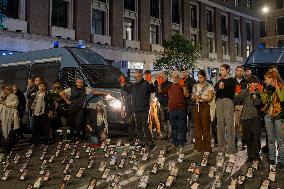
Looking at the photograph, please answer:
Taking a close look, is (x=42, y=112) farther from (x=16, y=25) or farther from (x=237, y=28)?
(x=237, y=28)

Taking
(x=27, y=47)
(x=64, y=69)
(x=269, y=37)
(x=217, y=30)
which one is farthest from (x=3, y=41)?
(x=269, y=37)

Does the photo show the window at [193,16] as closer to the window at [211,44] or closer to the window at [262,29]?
the window at [211,44]

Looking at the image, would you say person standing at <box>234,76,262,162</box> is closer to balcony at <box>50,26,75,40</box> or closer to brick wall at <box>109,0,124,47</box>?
balcony at <box>50,26,75,40</box>

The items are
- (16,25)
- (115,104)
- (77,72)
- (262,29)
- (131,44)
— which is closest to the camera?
(115,104)

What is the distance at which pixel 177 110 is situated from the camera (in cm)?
858

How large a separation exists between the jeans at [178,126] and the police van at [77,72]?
1871 millimetres

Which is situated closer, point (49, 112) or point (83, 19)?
point (49, 112)

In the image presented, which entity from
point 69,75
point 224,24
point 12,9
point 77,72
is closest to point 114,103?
point 77,72

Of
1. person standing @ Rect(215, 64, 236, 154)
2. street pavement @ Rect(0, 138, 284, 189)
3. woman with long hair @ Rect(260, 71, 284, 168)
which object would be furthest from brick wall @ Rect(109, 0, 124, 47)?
woman with long hair @ Rect(260, 71, 284, 168)

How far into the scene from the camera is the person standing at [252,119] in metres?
6.88

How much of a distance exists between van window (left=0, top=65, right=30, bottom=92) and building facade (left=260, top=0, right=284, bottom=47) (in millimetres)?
40844

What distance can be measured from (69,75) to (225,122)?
542cm

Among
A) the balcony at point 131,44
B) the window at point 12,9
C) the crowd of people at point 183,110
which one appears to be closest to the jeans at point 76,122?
the crowd of people at point 183,110

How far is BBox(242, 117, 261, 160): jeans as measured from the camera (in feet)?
22.7
